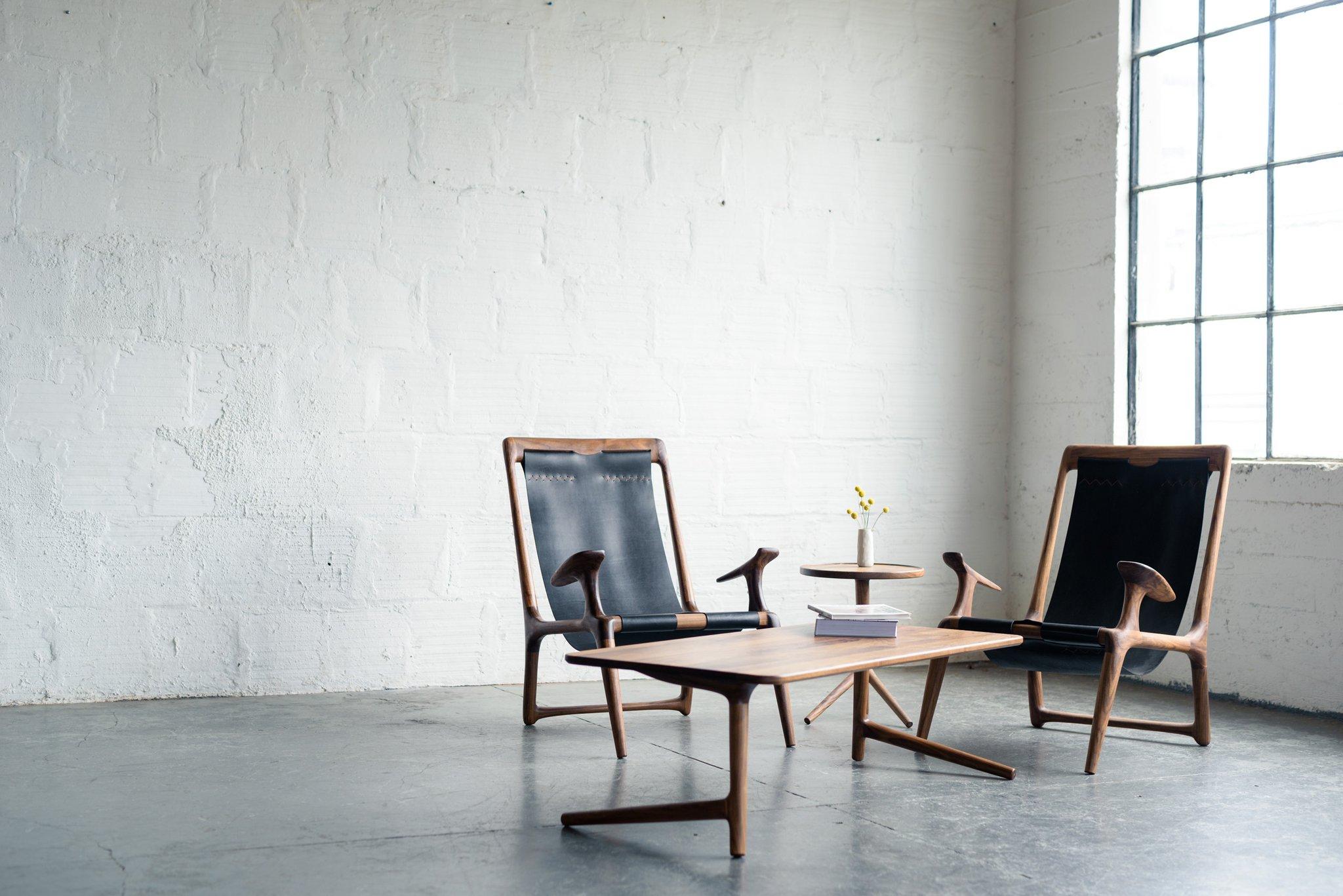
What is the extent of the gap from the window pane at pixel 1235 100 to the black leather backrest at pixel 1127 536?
154cm

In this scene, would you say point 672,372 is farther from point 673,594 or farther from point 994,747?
point 994,747

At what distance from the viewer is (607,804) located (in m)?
3.22

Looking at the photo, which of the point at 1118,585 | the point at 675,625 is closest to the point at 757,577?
the point at 675,625

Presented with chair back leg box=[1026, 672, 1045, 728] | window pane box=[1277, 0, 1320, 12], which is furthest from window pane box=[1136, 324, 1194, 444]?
chair back leg box=[1026, 672, 1045, 728]

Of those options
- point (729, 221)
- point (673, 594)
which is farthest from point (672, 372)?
point (673, 594)

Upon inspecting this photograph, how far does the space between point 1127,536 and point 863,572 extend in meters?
0.87

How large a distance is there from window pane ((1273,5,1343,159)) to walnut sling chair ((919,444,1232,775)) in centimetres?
146

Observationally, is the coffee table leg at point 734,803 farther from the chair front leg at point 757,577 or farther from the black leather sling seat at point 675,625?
the chair front leg at point 757,577

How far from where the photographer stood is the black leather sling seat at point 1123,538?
13.4ft

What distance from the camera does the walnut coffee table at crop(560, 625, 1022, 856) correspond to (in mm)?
2775

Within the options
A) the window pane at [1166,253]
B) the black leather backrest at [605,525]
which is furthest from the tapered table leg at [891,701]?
the window pane at [1166,253]

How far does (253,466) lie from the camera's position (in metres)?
4.74

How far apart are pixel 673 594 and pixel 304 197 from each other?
78.2 inches

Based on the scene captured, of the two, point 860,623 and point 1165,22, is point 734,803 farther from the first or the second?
point 1165,22
